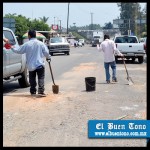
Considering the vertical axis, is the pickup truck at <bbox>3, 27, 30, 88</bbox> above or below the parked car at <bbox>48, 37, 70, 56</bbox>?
below

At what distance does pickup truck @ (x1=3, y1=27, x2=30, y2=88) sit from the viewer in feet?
29.7

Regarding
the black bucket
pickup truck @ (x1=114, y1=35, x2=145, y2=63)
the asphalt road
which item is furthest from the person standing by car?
pickup truck @ (x1=114, y1=35, x2=145, y2=63)

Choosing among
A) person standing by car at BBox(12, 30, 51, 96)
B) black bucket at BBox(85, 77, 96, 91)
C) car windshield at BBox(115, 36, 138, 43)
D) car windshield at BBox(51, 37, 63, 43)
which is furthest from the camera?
car windshield at BBox(51, 37, 63, 43)

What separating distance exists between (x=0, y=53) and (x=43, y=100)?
1.62 meters

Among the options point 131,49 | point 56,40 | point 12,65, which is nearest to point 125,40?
point 131,49

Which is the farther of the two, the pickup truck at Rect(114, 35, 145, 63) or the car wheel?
the pickup truck at Rect(114, 35, 145, 63)

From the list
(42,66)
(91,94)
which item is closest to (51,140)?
(42,66)

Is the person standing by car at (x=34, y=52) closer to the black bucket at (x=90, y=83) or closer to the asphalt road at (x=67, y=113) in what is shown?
the asphalt road at (x=67, y=113)

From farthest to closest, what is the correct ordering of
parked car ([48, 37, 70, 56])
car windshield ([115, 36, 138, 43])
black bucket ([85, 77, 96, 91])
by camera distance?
1. parked car ([48, 37, 70, 56])
2. car windshield ([115, 36, 138, 43])
3. black bucket ([85, 77, 96, 91])

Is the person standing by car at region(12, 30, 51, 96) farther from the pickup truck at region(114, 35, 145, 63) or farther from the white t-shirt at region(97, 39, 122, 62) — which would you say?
the pickup truck at region(114, 35, 145, 63)

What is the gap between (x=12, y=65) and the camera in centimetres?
974

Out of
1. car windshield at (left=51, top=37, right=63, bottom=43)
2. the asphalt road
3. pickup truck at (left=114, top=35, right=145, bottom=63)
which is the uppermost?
car windshield at (left=51, top=37, right=63, bottom=43)

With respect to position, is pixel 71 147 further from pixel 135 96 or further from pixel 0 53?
pixel 135 96

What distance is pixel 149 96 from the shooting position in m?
9.41
